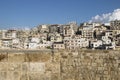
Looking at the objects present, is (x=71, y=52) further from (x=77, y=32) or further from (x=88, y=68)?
(x=77, y=32)

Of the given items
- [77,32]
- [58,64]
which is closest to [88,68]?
[58,64]

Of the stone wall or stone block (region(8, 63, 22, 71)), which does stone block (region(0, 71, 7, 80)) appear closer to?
the stone wall

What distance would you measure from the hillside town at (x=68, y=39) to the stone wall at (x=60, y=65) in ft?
226

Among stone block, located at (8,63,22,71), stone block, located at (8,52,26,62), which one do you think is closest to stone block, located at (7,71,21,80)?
stone block, located at (8,63,22,71)

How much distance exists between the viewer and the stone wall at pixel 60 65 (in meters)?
8.05

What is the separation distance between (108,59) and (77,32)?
118911mm

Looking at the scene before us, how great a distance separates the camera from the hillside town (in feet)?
301

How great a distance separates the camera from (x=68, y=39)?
334 ft

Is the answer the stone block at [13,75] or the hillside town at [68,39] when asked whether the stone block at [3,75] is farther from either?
the hillside town at [68,39]

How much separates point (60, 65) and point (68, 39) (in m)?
93.8

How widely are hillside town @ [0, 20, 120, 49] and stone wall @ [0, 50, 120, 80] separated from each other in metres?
A: 68.9

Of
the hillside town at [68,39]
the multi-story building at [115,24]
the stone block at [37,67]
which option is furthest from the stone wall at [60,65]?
the multi-story building at [115,24]

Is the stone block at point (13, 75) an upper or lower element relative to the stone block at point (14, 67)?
lower

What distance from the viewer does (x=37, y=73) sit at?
8219 millimetres
